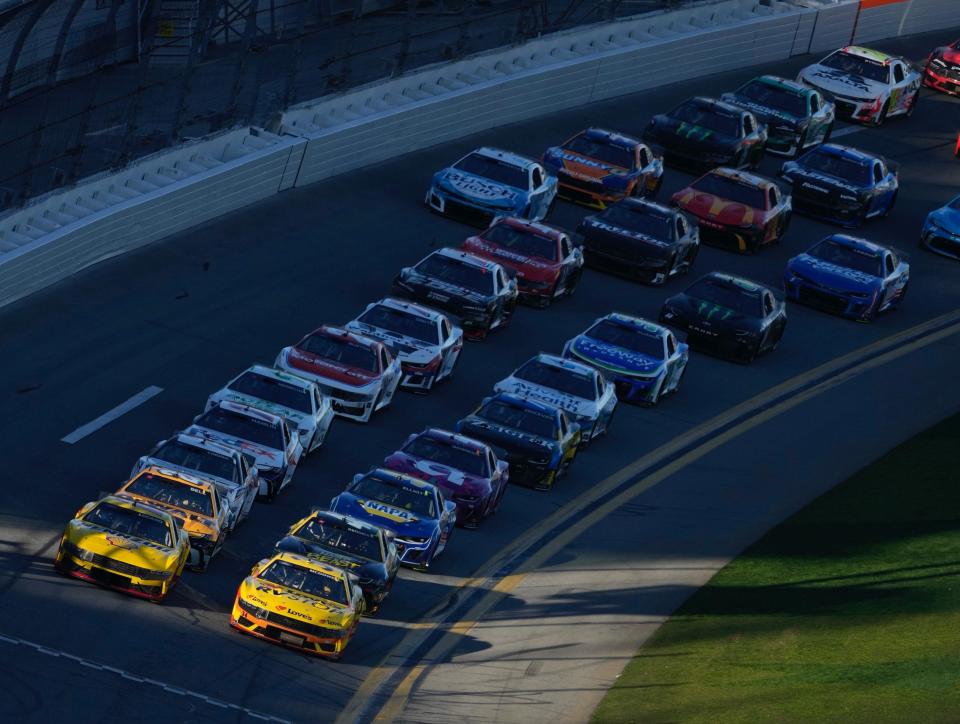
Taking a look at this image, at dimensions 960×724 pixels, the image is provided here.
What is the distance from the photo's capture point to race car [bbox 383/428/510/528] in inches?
1310

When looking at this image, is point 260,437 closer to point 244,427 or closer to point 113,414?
point 244,427

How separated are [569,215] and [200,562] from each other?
19.1m

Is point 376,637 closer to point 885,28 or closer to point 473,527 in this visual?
point 473,527

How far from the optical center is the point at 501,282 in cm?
4062

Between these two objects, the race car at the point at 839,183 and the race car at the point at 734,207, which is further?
the race car at the point at 839,183

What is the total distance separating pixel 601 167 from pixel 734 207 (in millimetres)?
2884

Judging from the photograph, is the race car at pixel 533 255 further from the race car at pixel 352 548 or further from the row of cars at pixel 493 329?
the race car at pixel 352 548

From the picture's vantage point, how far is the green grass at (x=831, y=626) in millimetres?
27656

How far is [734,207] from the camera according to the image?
47.1m

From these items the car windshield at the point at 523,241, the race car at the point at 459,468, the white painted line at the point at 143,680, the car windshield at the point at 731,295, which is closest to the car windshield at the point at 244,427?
the race car at the point at 459,468

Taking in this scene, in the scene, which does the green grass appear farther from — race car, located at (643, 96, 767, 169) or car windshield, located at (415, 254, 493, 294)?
race car, located at (643, 96, 767, 169)

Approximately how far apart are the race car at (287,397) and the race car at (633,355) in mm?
5949

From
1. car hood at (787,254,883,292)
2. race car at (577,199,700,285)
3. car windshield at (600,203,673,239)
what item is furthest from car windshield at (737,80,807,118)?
car windshield at (600,203,673,239)

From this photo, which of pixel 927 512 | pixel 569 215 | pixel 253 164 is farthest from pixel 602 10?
pixel 927 512
